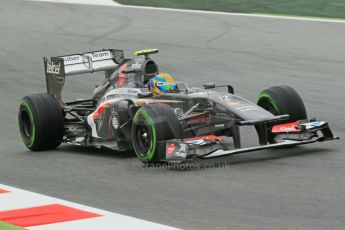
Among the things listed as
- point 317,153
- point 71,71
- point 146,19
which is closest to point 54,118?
point 71,71

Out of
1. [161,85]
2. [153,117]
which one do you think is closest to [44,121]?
[161,85]

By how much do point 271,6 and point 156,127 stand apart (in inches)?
663

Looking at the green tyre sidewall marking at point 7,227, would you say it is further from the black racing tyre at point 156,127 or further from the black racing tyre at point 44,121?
the black racing tyre at point 44,121

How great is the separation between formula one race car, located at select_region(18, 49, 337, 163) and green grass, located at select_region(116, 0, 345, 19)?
41.6 feet

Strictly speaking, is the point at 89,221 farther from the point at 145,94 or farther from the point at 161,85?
the point at 161,85

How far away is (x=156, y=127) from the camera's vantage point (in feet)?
35.9

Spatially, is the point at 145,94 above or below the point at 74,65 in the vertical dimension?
below

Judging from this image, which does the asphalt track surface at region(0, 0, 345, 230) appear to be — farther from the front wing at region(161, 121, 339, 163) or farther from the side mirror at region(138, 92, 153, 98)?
the side mirror at region(138, 92, 153, 98)

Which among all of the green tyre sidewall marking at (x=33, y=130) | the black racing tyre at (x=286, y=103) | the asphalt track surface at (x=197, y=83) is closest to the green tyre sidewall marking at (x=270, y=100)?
the black racing tyre at (x=286, y=103)

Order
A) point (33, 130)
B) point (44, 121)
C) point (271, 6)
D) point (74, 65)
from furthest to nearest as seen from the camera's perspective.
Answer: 1. point (271, 6)
2. point (74, 65)
3. point (33, 130)
4. point (44, 121)

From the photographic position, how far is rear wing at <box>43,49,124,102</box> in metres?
13.9

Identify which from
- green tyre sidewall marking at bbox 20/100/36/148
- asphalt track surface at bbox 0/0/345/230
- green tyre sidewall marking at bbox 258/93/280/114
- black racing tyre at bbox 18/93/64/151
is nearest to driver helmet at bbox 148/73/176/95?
asphalt track surface at bbox 0/0/345/230

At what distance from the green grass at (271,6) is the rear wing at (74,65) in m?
12.1

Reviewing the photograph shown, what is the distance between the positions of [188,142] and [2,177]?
2.36m
